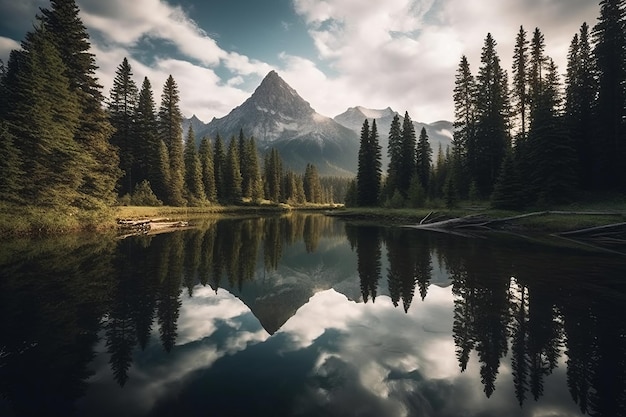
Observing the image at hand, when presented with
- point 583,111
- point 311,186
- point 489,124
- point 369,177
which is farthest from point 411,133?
point 311,186

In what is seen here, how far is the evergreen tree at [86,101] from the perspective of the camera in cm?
2811

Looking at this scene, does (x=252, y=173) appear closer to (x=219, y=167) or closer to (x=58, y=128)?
(x=219, y=167)

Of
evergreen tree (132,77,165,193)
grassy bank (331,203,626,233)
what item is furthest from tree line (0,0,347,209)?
grassy bank (331,203,626,233)

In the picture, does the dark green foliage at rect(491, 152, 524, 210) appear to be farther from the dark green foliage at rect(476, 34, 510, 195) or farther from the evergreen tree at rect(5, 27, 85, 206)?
the evergreen tree at rect(5, 27, 85, 206)

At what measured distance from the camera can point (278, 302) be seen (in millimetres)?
10172

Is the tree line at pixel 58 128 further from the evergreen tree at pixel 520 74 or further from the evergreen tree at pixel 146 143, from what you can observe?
the evergreen tree at pixel 520 74

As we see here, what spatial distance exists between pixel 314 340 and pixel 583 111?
4366 cm

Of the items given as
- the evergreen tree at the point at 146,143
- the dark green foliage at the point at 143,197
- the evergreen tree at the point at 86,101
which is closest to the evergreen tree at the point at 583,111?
the evergreen tree at the point at 86,101

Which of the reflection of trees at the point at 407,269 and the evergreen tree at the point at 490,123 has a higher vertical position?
the evergreen tree at the point at 490,123

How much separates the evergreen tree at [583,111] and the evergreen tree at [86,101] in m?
47.1

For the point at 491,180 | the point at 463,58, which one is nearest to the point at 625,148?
the point at 491,180

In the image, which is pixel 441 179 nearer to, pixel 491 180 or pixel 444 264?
pixel 491 180

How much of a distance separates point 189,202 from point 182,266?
5013cm

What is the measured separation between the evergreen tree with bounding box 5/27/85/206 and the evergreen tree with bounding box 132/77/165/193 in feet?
92.7
